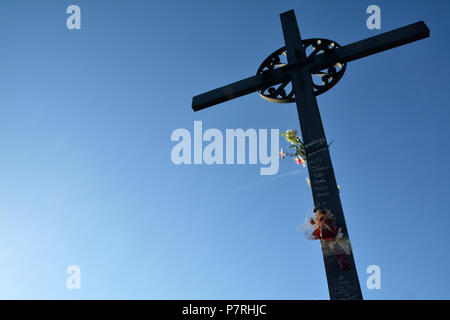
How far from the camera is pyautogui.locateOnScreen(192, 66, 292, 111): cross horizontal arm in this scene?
4.68 metres

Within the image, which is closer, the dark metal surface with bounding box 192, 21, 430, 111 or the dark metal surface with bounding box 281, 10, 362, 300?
the dark metal surface with bounding box 281, 10, 362, 300

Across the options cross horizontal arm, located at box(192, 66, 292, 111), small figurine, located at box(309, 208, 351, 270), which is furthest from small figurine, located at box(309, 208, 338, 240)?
cross horizontal arm, located at box(192, 66, 292, 111)

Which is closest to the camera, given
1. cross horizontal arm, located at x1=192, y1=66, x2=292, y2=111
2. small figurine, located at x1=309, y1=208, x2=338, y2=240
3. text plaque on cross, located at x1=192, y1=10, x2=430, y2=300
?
small figurine, located at x1=309, y1=208, x2=338, y2=240

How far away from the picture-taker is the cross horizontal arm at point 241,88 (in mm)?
4684

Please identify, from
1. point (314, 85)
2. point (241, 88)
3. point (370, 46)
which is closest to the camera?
point (314, 85)

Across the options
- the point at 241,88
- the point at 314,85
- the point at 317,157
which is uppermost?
the point at 241,88

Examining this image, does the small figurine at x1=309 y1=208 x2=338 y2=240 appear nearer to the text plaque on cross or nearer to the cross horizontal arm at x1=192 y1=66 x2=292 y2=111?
the text plaque on cross

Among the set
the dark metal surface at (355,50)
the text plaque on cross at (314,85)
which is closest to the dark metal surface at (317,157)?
the text plaque on cross at (314,85)

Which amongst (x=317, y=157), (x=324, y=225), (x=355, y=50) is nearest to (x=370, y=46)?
(x=355, y=50)

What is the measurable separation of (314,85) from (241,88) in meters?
1.10

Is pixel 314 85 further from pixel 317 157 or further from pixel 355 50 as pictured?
pixel 317 157

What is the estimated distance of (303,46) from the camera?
4863mm

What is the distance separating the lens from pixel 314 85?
14.7 ft
